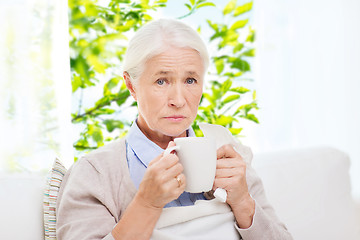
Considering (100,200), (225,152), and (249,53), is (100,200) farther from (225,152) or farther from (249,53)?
(249,53)

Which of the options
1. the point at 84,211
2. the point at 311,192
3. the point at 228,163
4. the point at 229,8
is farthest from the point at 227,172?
the point at 229,8

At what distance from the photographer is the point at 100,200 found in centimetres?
110

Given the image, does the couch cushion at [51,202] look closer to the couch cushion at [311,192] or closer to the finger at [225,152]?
the finger at [225,152]

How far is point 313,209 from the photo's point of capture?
1.65 metres

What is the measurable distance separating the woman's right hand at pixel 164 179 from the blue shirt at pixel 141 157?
0.19 m

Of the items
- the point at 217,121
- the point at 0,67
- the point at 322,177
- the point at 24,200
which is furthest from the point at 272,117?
the point at 24,200

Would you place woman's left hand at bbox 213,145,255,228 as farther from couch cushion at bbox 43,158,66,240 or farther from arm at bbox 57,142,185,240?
couch cushion at bbox 43,158,66,240

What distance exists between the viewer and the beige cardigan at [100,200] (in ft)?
3.49

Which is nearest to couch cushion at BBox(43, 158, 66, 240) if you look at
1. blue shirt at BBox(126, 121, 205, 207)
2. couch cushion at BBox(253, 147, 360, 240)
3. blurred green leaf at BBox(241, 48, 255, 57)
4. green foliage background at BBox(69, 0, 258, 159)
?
blue shirt at BBox(126, 121, 205, 207)

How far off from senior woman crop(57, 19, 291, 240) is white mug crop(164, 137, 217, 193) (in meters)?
0.08

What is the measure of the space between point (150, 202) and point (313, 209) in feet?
2.89

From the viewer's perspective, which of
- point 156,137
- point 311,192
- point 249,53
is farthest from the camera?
point 249,53

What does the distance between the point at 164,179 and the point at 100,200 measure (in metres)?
0.23

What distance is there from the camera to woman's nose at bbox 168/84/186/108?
1153 mm
